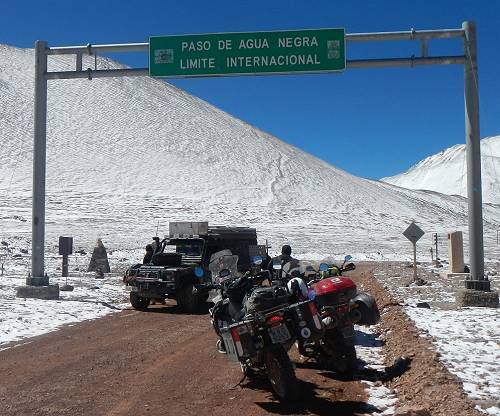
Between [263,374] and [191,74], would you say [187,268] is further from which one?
[263,374]

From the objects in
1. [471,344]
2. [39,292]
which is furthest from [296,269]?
[39,292]

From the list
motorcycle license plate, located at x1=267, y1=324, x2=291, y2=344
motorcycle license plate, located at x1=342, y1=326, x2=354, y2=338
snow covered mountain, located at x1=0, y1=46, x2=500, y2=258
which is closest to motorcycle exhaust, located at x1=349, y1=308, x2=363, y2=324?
motorcycle license plate, located at x1=342, y1=326, x2=354, y2=338

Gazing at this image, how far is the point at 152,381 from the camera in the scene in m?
7.59

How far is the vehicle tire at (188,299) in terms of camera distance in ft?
47.5

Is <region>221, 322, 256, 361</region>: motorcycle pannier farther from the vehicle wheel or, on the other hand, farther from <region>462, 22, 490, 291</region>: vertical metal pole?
the vehicle wheel

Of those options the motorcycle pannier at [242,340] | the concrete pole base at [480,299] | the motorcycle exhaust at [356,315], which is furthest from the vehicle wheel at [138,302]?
the motorcycle pannier at [242,340]

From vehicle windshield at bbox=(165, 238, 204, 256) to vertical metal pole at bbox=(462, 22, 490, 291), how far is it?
6.47m

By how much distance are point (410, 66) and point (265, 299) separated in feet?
31.6

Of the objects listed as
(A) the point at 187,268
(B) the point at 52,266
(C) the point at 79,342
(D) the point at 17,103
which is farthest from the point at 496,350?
(D) the point at 17,103

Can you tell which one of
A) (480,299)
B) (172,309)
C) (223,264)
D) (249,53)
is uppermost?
(249,53)

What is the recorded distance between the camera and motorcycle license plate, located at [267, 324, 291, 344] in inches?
261

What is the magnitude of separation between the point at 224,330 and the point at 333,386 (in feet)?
4.88

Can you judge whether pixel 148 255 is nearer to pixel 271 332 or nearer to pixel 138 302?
pixel 138 302

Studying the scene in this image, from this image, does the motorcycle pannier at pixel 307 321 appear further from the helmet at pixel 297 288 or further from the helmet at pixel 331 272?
the helmet at pixel 331 272
